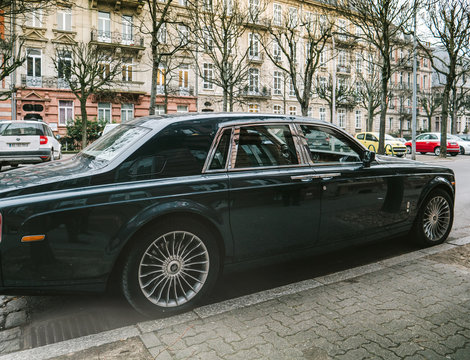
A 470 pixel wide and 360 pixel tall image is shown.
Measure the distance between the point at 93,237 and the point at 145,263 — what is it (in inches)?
18.6

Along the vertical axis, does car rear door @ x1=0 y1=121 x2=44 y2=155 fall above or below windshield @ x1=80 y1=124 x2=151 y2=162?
above

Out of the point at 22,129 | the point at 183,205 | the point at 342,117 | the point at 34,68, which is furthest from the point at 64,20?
the point at 183,205

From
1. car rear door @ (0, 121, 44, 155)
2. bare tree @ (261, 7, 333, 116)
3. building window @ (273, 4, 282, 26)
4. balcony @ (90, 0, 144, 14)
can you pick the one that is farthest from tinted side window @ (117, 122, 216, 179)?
building window @ (273, 4, 282, 26)

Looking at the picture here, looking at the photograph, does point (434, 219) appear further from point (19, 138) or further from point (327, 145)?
point (19, 138)

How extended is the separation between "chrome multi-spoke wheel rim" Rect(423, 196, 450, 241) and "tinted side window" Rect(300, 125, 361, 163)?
4.70ft

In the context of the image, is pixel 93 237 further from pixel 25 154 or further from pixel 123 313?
pixel 25 154

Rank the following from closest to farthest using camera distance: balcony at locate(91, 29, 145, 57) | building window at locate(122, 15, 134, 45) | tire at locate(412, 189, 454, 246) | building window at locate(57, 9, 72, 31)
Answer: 1. tire at locate(412, 189, 454, 246)
2. building window at locate(57, 9, 72, 31)
3. balcony at locate(91, 29, 145, 57)
4. building window at locate(122, 15, 134, 45)

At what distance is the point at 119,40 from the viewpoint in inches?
1271

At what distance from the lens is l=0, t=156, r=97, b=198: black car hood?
2.92m

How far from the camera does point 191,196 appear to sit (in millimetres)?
3318

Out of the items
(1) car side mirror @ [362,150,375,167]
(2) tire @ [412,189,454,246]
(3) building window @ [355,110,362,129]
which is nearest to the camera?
(1) car side mirror @ [362,150,375,167]

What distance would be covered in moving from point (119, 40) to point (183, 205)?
32.3 metres

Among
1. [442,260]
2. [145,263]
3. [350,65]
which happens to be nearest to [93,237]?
[145,263]

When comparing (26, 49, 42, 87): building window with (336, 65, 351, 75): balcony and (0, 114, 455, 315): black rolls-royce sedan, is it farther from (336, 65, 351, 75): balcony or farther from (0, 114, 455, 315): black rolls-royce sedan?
(336, 65, 351, 75): balcony
